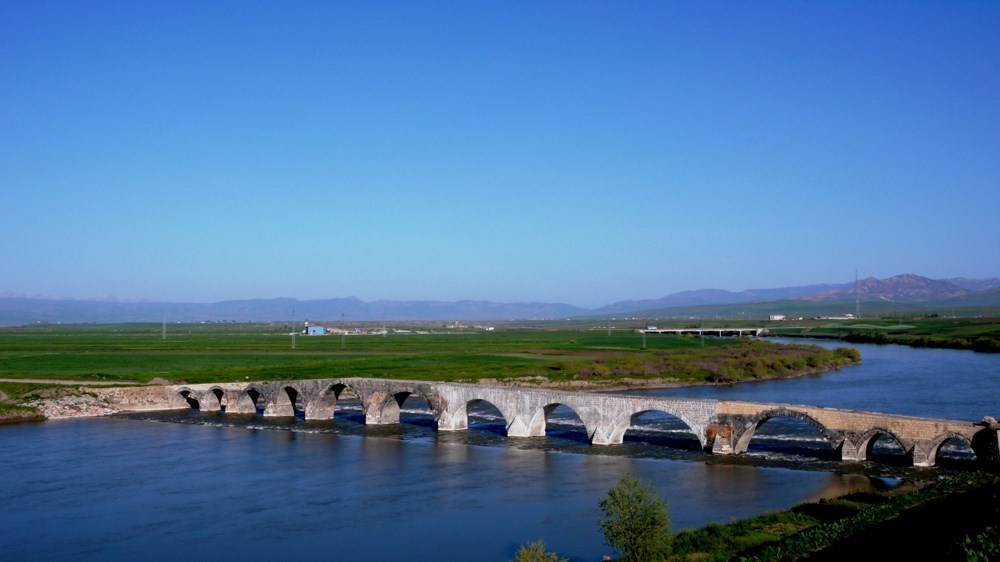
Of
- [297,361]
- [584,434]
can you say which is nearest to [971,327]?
[297,361]

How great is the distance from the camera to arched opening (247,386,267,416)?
64500mm

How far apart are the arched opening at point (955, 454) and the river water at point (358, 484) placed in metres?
2.67

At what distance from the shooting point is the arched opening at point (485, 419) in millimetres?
54000

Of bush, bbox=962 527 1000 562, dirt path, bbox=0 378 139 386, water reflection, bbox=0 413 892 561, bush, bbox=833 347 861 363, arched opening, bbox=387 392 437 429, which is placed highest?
bush, bbox=962 527 1000 562

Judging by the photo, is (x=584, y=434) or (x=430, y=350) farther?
(x=430, y=350)

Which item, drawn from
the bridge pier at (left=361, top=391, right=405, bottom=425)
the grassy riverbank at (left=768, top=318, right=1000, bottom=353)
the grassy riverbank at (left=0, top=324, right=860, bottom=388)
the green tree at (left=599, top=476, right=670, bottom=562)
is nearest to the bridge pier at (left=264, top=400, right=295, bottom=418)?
the grassy riverbank at (left=0, top=324, right=860, bottom=388)

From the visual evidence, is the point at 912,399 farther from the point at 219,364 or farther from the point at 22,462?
the point at 219,364

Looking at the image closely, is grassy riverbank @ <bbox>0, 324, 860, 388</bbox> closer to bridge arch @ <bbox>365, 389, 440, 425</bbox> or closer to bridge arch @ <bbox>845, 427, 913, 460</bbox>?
bridge arch @ <bbox>365, 389, 440, 425</bbox>

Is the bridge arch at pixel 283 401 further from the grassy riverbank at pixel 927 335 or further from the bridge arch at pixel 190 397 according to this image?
the grassy riverbank at pixel 927 335

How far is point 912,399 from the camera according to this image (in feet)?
198

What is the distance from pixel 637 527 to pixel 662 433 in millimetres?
24200

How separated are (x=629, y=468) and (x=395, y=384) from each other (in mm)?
19944

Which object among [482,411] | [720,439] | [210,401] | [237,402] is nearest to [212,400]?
[210,401]

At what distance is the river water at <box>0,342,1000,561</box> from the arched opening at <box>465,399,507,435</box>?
17.3 inches
